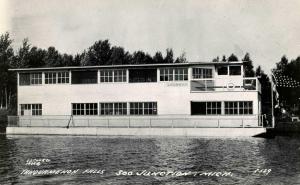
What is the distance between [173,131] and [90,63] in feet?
166

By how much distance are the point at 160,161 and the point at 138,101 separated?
17.1m

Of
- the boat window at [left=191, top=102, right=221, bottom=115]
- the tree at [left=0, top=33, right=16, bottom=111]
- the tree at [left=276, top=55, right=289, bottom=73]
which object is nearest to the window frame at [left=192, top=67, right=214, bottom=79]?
the boat window at [left=191, top=102, right=221, bottom=115]

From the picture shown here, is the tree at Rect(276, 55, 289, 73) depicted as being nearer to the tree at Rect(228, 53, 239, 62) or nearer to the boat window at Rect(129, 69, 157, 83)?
the tree at Rect(228, 53, 239, 62)

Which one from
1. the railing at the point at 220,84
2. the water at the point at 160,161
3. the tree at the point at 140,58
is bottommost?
the water at the point at 160,161

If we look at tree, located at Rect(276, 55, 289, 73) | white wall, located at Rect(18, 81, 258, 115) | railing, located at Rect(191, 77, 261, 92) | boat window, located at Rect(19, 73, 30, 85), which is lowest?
white wall, located at Rect(18, 81, 258, 115)

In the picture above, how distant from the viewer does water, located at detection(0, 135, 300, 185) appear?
16297 mm

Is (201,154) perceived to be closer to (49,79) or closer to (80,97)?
(80,97)

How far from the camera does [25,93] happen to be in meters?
40.6

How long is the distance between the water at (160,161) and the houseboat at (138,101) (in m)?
5.34

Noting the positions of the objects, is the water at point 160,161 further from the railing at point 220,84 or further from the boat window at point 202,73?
the boat window at point 202,73

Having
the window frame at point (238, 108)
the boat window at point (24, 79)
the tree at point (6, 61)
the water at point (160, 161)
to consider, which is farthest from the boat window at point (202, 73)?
the tree at point (6, 61)

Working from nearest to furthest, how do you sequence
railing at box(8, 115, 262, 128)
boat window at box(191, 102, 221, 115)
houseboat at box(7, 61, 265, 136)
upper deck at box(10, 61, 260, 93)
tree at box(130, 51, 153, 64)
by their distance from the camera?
railing at box(8, 115, 262, 128) → houseboat at box(7, 61, 265, 136) → boat window at box(191, 102, 221, 115) → upper deck at box(10, 61, 260, 93) → tree at box(130, 51, 153, 64)

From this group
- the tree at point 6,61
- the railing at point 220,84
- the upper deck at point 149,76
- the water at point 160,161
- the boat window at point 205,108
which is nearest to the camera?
the water at point 160,161

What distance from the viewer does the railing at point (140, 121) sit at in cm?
3534
